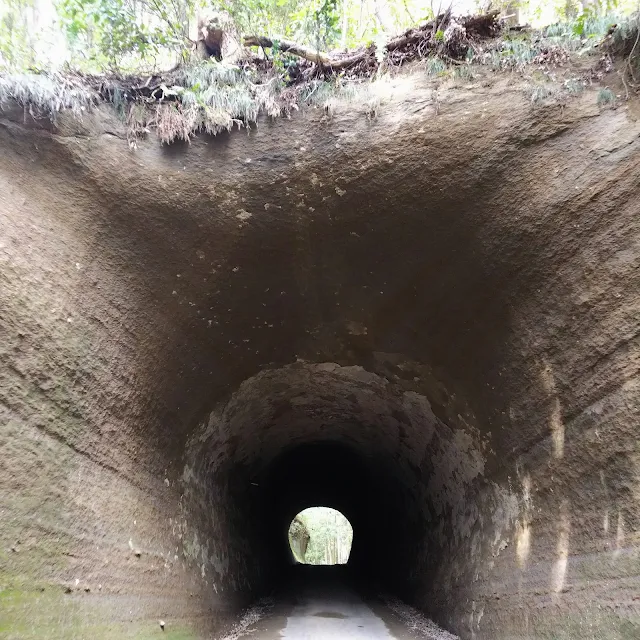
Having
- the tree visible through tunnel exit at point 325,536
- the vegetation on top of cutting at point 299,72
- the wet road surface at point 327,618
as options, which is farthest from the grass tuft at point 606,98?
the tree visible through tunnel exit at point 325,536

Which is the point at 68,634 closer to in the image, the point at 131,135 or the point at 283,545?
the point at 131,135

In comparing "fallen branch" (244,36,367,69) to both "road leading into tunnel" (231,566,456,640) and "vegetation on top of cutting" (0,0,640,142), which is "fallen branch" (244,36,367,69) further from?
"road leading into tunnel" (231,566,456,640)

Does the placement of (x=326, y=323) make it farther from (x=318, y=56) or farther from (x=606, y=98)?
(x=606, y=98)

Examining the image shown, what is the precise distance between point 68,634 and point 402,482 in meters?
6.90

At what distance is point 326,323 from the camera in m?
6.03

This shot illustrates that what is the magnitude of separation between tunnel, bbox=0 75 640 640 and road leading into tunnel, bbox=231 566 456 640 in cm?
91

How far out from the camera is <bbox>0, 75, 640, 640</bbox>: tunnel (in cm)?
389

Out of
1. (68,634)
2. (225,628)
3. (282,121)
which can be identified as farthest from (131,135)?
(225,628)

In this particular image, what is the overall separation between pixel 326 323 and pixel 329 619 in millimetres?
4921

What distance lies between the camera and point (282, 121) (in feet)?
15.8

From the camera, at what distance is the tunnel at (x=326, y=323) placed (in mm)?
3891

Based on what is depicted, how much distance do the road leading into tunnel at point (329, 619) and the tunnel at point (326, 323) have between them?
0.91 metres

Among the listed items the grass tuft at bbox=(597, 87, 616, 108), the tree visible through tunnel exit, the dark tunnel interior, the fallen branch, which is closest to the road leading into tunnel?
the dark tunnel interior

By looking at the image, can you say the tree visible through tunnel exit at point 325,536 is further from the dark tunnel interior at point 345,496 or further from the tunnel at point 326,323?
the tunnel at point 326,323
